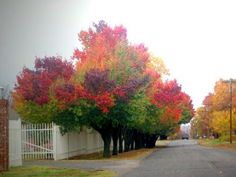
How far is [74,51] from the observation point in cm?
3953

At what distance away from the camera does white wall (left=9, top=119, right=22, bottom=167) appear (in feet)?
79.9

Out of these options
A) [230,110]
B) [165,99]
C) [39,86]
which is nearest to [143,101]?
[39,86]

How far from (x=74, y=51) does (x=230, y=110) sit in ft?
105

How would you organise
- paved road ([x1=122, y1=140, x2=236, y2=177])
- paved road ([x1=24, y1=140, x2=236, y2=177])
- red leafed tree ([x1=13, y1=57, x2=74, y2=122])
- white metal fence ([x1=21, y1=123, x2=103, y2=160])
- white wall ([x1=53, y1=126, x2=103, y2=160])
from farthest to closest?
red leafed tree ([x1=13, y1=57, x2=74, y2=122])
white wall ([x1=53, y1=126, x2=103, y2=160])
white metal fence ([x1=21, y1=123, x2=103, y2=160])
paved road ([x1=24, y1=140, x2=236, y2=177])
paved road ([x1=122, y1=140, x2=236, y2=177])

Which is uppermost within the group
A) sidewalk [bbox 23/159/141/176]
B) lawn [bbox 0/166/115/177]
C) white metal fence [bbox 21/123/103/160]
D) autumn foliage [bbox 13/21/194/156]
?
autumn foliage [bbox 13/21/194/156]

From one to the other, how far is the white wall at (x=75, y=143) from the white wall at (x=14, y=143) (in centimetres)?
594

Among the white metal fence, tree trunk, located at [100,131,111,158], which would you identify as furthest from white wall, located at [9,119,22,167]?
tree trunk, located at [100,131,111,158]

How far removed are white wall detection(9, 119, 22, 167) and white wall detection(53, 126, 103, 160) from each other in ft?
19.5

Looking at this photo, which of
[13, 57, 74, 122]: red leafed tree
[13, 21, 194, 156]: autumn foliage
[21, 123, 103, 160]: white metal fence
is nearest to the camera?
[21, 123, 103, 160]: white metal fence

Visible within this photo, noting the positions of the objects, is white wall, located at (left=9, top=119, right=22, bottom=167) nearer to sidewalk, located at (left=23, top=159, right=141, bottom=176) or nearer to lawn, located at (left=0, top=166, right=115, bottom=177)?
sidewalk, located at (left=23, top=159, right=141, bottom=176)

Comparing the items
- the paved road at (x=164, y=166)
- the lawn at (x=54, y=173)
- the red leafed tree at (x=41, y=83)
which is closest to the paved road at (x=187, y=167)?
the paved road at (x=164, y=166)

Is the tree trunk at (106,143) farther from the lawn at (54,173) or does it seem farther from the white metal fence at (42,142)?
the lawn at (54,173)

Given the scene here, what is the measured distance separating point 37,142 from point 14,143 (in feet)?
18.8

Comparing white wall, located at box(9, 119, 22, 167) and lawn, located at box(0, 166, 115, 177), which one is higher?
white wall, located at box(9, 119, 22, 167)
